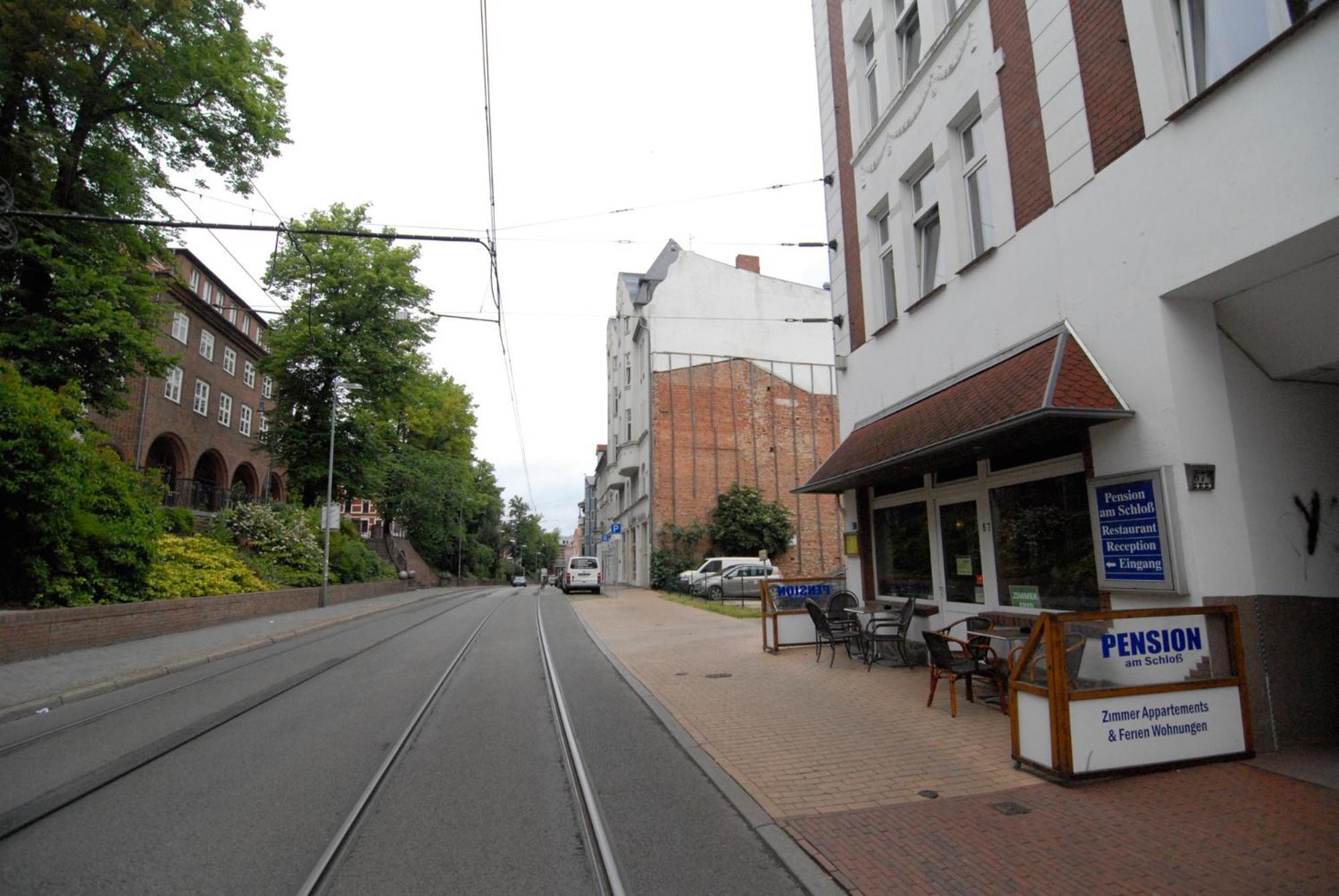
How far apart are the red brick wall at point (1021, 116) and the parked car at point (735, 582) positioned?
2118 cm

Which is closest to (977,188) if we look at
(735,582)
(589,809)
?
(589,809)

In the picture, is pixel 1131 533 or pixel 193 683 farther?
pixel 193 683

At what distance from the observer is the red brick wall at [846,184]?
11906 mm

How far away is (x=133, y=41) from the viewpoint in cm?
1349

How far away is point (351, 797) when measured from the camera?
15.6 feet

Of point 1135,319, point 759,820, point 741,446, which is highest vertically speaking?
point 741,446

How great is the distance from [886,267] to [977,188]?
2356 millimetres

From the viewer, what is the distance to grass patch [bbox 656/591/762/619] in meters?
18.5

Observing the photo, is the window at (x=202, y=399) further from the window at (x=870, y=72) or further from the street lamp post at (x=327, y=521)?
the window at (x=870, y=72)

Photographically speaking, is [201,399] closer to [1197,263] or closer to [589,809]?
[589,809]

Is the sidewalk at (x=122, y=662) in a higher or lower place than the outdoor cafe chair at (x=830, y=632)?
lower

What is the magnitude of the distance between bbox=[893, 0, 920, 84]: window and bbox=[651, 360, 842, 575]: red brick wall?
24730 millimetres

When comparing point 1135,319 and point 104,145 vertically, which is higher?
point 104,145

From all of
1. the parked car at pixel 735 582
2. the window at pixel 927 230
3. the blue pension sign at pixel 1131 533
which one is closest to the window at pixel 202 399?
the parked car at pixel 735 582
